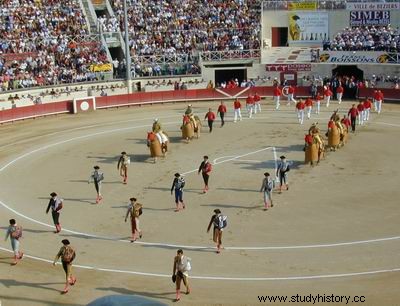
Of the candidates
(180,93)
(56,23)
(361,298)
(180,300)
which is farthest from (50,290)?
(56,23)

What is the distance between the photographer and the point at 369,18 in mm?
55250

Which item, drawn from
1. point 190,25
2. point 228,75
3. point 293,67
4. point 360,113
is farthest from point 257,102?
point 190,25

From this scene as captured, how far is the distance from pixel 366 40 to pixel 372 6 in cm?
361

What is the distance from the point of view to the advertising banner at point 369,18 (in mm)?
54906

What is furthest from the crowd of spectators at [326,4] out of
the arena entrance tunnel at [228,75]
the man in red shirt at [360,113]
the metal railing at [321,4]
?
the man in red shirt at [360,113]

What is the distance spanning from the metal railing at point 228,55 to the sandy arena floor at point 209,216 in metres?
14.9

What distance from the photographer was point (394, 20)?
5491 centimetres

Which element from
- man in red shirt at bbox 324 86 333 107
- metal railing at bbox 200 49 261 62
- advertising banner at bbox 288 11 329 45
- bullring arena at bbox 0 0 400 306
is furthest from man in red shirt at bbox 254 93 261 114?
advertising banner at bbox 288 11 329 45

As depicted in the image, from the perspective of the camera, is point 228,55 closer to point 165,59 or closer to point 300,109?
point 165,59

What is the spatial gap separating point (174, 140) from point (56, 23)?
851 inches

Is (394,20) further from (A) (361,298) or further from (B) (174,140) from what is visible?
(A) (361,298)

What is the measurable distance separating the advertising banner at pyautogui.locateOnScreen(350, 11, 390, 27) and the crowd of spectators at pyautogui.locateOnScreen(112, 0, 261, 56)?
7.07m

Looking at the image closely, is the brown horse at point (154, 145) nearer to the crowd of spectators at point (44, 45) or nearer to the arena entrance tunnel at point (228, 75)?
the crowd of spectators at point (44, 45)

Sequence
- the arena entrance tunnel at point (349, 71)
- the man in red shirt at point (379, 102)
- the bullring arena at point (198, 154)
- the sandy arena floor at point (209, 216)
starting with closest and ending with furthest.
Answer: the sandy arena floor at point (209, 216) < the bullring arena at point (198, 154) < the man in red shirt at point (379, 102) < the arena entrance tunnel at point (349, 71)
